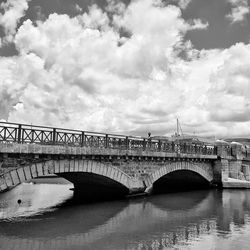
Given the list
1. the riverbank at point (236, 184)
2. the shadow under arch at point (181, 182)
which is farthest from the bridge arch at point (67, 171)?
the riverbank at point (236, 184)

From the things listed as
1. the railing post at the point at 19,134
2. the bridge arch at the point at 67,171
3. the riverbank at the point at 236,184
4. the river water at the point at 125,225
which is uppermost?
the railing post at the point at 19,134

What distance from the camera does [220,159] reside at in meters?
24.7

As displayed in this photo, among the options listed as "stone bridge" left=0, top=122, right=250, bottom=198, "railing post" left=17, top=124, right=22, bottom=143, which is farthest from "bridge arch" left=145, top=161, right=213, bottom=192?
"railing post" left=17, top=124, right=22, bottom=143

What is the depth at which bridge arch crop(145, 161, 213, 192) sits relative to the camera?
18.7 metres

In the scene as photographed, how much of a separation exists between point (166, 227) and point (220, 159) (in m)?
14.8

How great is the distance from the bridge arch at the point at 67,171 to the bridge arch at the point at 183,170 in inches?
42.5

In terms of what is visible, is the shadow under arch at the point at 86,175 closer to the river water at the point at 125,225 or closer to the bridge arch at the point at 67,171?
the bridge arch at the point at 67,171

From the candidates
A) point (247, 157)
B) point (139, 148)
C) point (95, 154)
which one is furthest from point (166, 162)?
point (247, 157)

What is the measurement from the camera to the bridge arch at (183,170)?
1866cm

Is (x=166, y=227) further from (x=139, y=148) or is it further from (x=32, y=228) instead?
(x=139, y=148)

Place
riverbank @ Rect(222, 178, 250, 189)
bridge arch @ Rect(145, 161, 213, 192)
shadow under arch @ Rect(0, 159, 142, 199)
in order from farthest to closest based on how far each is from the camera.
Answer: riverbank @ Rect(222, 178, 250, 189)
bridge arch @ Rect(145, 161, 213, 192)
shadow under arch @ Rect(0, 159, 142, 199)

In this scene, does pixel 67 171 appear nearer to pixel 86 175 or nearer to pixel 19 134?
pixel 19 134

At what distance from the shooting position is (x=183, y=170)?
2258 centimetres

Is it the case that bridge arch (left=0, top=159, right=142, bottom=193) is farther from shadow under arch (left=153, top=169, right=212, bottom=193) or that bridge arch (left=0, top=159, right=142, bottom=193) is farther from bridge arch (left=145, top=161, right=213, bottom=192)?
shadow under arch (left=153, top=169, right=212, bottom=193)
